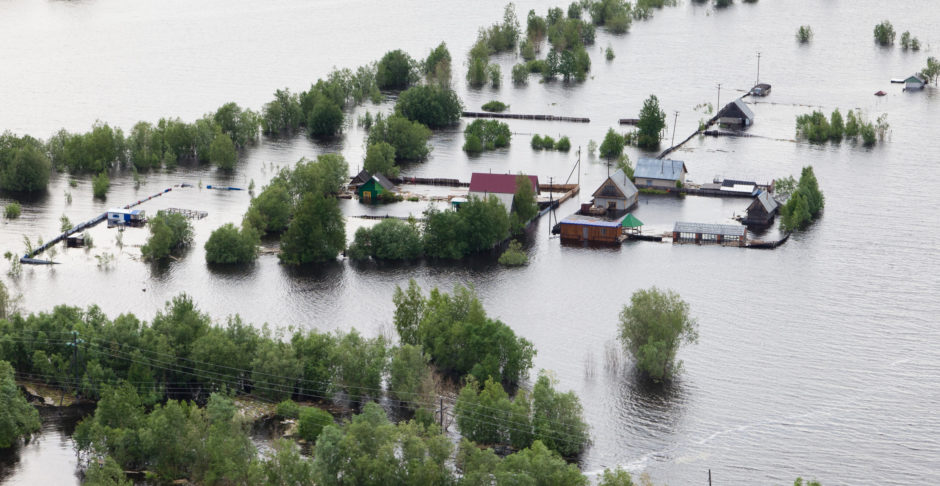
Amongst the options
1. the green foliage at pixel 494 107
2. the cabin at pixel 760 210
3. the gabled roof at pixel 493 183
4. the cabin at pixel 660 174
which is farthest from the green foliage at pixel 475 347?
the green foliage at pixel 494 107

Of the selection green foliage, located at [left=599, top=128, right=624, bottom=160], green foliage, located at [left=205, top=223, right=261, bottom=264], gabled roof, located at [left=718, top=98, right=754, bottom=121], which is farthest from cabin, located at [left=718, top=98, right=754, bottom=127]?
green foliage, located at [left=205, top=223, right=261, bottom=264]

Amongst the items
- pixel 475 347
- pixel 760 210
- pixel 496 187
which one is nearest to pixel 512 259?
pixel 496 187

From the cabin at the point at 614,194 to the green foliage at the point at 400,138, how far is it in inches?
490

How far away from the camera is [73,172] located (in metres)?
66.9

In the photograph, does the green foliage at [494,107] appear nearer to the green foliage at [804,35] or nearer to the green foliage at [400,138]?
the green foliage at [400,138]

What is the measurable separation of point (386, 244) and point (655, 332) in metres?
14.8

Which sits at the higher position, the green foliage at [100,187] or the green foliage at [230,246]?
the green foliage at [100,187]

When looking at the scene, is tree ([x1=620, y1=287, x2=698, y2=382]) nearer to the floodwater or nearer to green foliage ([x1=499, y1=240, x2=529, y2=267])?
the floodwater

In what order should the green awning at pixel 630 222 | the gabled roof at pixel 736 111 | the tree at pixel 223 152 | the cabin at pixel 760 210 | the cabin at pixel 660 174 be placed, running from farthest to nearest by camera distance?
1. the gabled roof at pixel 736 111
2. the tree at pixel 223 152
3. the cabin at pixel 660 174
4. the cabin at pixel 760 210
5. the green awning at pixel 630 222

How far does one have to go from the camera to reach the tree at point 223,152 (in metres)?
67.2

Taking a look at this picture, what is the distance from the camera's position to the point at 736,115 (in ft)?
254

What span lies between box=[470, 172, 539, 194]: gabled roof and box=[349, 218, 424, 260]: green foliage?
5.09m

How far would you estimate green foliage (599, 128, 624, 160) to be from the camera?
7031 cm

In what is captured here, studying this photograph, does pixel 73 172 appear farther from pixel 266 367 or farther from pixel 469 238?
pixel 266 367
